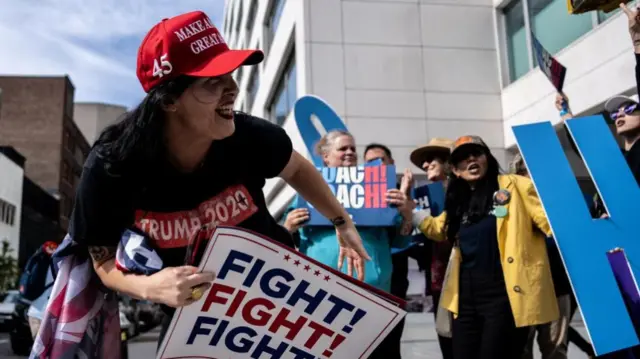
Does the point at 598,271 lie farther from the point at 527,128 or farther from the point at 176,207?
the point at 176,207

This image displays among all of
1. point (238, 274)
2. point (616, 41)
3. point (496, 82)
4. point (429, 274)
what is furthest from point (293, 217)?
point (496, 82)

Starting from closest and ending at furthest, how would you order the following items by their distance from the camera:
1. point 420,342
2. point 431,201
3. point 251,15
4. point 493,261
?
point 493,261, point 431,201, point 420,342, point 251,15

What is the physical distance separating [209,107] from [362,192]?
2184mm

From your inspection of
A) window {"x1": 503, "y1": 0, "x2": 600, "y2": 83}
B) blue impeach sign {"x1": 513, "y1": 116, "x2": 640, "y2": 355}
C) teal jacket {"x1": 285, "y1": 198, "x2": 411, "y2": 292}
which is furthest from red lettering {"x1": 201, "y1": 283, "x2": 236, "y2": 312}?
window {"x1": 503, "y1": 0, "x2": 600, "y2": 83}

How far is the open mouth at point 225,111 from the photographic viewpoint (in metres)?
1.73

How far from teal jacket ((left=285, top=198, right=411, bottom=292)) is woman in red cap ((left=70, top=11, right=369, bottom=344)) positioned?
1509 millimetres

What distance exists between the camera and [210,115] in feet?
5.59

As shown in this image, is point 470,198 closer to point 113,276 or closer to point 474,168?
point 474,168

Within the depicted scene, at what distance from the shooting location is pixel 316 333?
5.46ft

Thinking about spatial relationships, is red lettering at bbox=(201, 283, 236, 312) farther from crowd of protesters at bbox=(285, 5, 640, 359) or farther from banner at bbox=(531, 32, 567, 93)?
banner at bbox=(531, 32, 567, 93)

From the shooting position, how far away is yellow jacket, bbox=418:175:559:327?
3303 millimetres

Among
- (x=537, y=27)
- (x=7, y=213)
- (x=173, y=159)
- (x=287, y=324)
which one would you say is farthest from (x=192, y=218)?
(x=7, y=213)

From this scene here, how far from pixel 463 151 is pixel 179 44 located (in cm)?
240

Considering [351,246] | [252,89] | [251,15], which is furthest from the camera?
[252,89]
